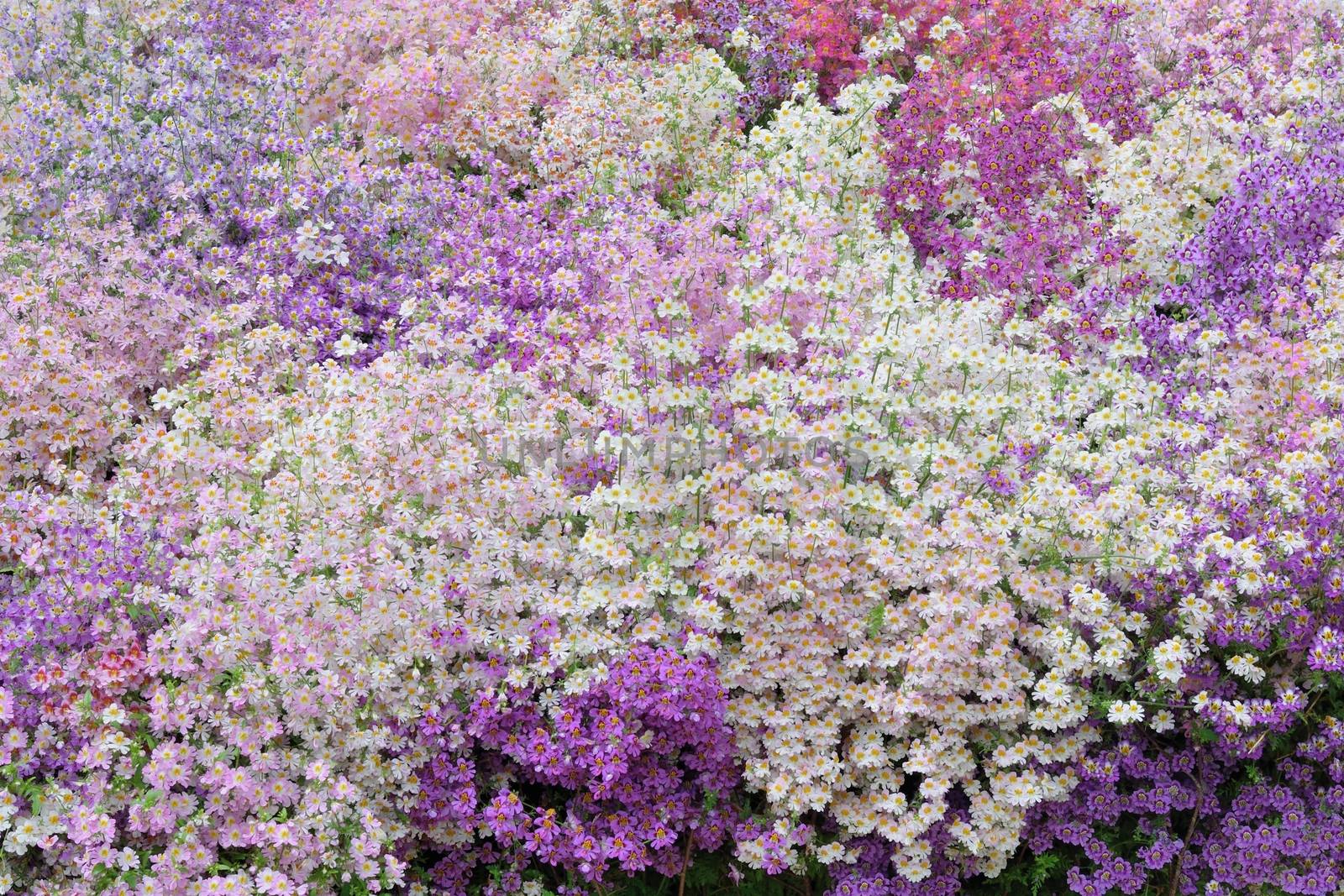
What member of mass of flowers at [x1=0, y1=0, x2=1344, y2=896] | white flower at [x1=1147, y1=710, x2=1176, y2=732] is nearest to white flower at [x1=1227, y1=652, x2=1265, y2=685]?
mass of flowers at [x1=0, y1=0, x2=1344, y2=896]

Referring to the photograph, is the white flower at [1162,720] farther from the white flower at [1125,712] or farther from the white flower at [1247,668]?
the white flower at [1247,668]

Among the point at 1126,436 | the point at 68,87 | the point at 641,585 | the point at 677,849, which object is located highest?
the point at 68,87

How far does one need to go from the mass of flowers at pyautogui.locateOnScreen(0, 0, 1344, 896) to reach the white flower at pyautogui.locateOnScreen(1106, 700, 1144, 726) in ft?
0.08

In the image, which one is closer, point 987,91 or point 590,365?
point 590,365

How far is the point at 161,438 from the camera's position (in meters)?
5.02

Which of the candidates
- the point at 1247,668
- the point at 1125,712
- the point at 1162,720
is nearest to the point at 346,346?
the point at 1125,712

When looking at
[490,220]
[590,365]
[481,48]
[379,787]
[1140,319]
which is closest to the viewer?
[379,787]

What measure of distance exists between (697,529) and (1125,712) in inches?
56.2

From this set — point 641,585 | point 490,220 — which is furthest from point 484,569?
point 490,220

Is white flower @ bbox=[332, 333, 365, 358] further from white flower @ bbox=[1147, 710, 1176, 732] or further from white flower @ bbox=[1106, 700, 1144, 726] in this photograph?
white flower @ bbox=[1147, 710, 1176, 732]

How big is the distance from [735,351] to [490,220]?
68.9 inches

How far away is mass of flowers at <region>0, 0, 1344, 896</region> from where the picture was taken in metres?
4.20

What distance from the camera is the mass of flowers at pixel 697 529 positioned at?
4.20 metres

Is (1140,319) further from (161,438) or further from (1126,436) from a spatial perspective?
(161,438)
